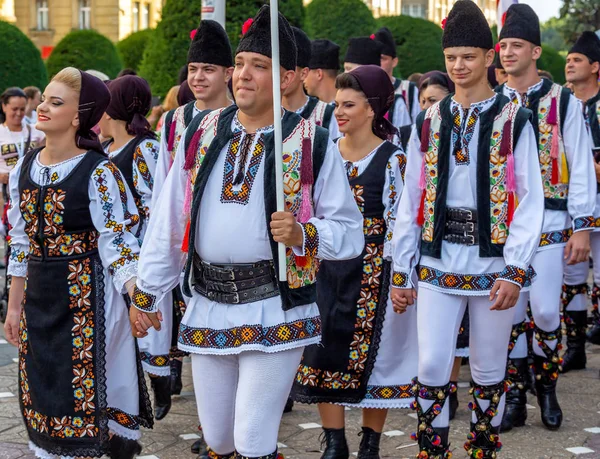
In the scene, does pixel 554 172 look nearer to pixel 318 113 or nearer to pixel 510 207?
pixel 510 207

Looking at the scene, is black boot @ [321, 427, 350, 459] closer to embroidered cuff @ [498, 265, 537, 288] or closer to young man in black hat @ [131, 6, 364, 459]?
embroidered cuff @ [498, 265, 537, 288]

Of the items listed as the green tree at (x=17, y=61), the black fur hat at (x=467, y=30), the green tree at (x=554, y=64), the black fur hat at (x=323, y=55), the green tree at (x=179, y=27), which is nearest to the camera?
the black fur hat at (x=467, y=30)

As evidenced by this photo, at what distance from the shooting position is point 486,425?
5605 millimetres

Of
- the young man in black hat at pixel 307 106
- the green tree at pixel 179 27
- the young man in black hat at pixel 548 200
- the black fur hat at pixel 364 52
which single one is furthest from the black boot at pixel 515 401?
the green tree at pixel 179 27

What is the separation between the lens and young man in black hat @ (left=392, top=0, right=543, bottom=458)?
547 centimetres

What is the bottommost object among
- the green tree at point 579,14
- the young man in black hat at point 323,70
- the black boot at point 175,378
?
the black boot at point 175,378

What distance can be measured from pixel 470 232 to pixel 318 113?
2.28 metres

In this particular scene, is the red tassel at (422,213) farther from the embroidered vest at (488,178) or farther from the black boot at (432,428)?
the black boot at (432,428)

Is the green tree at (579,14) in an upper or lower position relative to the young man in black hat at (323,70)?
upper

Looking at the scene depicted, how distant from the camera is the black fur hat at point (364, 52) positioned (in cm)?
1016

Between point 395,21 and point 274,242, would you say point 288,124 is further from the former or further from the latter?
point 395,21

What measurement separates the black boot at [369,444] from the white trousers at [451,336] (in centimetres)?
61

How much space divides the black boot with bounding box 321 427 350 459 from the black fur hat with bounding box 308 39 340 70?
3501 millimetres

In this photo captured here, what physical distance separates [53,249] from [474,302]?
6.52 feet
